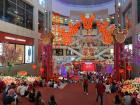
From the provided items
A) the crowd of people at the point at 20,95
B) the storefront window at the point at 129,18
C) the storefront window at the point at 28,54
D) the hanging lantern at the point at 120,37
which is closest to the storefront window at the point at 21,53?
the storefront window at the point at 28,54

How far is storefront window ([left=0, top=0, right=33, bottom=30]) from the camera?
2950 centimetres

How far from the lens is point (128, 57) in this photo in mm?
31625

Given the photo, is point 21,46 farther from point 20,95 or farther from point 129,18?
point 20,95

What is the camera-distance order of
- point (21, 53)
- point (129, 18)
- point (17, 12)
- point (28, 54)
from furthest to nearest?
point (129, 18)
point (28, 54)
point (21, 53)
point (17, 12)

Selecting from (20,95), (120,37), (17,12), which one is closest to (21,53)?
(17,12)

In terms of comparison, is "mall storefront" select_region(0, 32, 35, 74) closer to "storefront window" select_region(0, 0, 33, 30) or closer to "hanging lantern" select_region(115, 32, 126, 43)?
"storefront window" select_region(0, 0, 33, 30)

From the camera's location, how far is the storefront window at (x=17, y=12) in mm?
29500

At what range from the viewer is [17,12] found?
113 ft

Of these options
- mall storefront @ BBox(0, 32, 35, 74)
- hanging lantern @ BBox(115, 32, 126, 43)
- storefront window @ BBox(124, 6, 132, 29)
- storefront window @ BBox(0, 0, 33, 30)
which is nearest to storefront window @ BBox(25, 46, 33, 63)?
mall storefront @ BBox(0, 32, 35, 74)


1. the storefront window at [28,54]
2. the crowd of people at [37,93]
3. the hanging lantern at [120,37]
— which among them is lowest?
the crowd of people at [37,93]

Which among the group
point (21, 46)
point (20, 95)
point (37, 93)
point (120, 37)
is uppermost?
point (120, 37)

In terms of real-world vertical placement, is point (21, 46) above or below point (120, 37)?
below

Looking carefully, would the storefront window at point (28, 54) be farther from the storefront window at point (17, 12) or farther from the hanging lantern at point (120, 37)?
the hanging lantern at point (120, 37)

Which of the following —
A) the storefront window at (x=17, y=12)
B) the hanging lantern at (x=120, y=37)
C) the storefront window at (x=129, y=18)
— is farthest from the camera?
the storefront window at (x=129, y=18)
